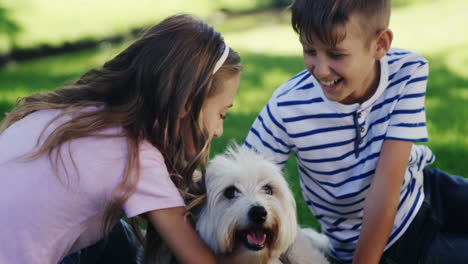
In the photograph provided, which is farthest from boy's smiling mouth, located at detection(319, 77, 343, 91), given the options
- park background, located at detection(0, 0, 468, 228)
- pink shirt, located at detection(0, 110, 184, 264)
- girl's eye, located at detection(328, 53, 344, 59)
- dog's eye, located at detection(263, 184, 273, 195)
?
park background, located at detection(0, 0, 468, 228)

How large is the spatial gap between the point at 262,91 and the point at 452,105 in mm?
2285

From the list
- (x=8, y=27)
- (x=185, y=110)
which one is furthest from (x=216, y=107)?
(x=8, y=27)

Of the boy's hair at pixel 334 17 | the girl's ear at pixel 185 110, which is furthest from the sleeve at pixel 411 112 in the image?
the girl's ear at pixel 185 110

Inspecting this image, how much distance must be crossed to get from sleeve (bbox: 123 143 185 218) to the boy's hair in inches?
38.1

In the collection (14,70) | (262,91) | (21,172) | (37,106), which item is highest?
(37,106)

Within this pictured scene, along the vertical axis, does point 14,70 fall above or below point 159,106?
below

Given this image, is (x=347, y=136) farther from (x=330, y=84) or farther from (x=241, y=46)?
(x=241, y=46)

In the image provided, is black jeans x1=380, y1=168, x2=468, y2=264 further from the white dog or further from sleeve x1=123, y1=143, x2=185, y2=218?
sleeve x1=123, y1=143, x2=185, y2=218

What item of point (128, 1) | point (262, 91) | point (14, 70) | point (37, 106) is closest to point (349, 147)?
point (37, 106)

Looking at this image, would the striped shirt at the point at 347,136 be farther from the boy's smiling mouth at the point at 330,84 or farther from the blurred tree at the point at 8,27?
the blurred tree at the point at 8,27

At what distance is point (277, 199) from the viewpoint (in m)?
2.33

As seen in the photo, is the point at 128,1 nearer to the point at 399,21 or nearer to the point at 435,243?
the point at 399,21

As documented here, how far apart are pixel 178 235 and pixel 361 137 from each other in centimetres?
109

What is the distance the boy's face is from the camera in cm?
239
